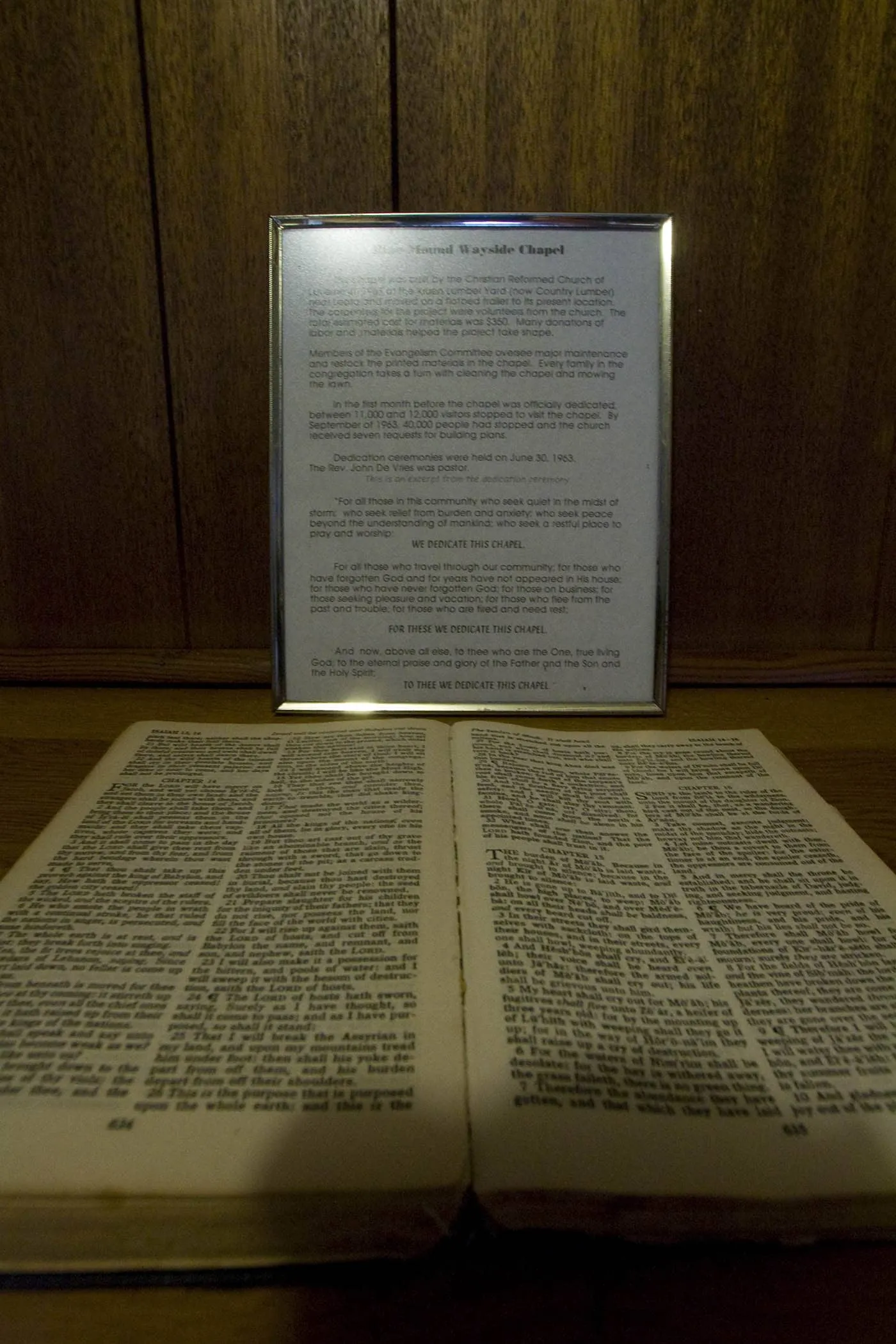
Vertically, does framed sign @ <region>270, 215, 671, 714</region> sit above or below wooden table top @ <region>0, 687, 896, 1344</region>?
above

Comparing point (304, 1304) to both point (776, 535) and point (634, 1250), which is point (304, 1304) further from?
point (776, 535)

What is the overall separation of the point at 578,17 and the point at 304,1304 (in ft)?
2.69

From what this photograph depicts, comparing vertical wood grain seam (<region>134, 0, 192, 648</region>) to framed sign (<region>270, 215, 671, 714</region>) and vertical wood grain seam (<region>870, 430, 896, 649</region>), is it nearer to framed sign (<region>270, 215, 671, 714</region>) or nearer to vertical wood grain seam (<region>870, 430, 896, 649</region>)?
framed sign (<region>270, 215, 671, 714</region>)

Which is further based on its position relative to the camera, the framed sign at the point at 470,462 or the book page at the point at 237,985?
the framed sign at the point at 470,462

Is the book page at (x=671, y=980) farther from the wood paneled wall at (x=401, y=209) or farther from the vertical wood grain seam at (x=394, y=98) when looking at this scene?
the vertical wood grain seam at (x=394, y=98)

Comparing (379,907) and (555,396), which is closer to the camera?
(379,907)

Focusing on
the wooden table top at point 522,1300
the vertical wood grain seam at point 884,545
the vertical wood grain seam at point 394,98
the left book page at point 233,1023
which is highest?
the vertical wood grain seam at point 394,98

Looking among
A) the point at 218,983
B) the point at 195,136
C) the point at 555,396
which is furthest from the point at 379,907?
the point at 195,136

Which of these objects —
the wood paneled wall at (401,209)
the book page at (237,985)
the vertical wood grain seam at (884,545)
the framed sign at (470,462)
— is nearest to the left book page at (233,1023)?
the book page at (237,985)

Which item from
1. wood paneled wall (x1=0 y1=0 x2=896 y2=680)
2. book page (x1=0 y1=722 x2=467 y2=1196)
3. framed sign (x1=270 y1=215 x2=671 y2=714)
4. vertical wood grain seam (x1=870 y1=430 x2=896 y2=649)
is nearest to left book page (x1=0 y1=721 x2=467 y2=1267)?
book page (x1=0 y1=722 x2=467 y2=1196)

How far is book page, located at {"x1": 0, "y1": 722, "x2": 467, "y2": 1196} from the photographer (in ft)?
0.98

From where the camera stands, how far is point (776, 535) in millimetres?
745

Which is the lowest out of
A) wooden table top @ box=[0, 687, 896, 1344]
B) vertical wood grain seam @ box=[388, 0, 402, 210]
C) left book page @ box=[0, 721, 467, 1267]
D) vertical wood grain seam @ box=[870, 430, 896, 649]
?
wooden table top @ box=[0, 687, 896, 1344]

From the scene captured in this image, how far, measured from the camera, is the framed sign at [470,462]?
66 cm
